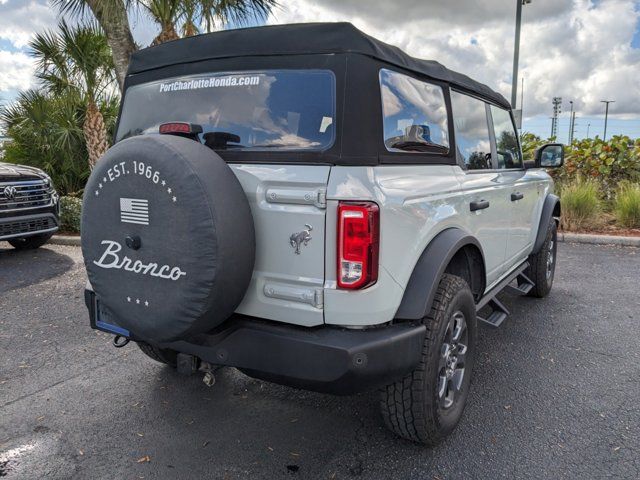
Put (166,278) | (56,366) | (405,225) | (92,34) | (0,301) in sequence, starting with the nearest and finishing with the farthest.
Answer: (166,278)
(405,225)
(56,366)
(0,301)
(92,34)

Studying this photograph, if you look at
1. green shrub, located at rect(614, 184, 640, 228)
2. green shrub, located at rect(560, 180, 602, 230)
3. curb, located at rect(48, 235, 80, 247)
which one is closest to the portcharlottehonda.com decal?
curb, located at rect(48, 235, 80, 247)

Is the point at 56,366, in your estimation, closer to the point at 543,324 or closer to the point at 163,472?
the point at 163,472

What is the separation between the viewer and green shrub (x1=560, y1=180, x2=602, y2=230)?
8.73 metres

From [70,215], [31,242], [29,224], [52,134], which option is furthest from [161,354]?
[52,134]

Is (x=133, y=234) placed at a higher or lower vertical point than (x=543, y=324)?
higher

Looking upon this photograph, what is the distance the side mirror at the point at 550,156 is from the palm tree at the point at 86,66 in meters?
8.06

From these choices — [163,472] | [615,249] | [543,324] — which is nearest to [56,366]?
[163,472]

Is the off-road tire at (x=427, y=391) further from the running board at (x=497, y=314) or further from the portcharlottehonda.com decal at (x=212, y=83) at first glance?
the portcharlottehonda.com decal at (x=212, y=83)

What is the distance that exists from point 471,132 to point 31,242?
6.95 m

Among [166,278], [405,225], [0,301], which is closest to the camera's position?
[166,278]

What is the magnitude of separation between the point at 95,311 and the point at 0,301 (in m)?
3.20

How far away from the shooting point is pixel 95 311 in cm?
271

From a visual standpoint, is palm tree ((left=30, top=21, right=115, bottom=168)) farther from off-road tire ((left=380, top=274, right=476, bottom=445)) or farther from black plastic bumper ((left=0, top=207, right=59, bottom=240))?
off-road tire ((left=380, top=274, right=476, bottom=445))

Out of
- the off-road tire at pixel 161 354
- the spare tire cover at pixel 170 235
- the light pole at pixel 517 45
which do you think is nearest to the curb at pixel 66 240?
the off-road tire at pixel 161 354
